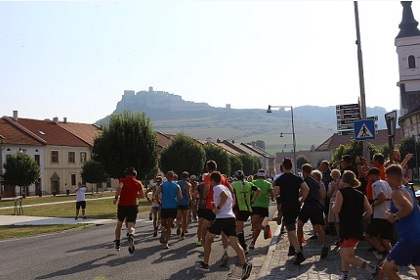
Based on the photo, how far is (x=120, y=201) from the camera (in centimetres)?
1242

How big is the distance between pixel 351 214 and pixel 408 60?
82.8 m

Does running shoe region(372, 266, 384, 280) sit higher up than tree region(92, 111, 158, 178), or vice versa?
tree region(92, 111, 158, 178)

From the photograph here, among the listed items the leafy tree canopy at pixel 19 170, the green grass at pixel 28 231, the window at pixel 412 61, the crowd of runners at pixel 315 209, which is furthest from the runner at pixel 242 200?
the window at pixel 412 61

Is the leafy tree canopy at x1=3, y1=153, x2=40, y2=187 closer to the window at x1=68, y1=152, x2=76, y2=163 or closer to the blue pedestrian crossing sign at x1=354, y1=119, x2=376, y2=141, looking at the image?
the window at x1=68, y1=152, x2=76, y2=163

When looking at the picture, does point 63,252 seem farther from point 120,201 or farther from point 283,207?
point 283,207

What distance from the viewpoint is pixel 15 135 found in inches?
2566

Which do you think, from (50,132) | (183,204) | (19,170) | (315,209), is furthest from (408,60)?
(315,209)

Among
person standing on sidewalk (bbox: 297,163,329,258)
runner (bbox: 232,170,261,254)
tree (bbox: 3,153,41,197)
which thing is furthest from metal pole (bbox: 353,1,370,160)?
tree (bbox: 3,153,41,197)

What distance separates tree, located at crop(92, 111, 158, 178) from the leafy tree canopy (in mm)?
16601

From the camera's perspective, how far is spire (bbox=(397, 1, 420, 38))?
8425 centimetres

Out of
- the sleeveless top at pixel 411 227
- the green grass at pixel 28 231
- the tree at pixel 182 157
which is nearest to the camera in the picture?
the sleeveless top at pixel 411 227

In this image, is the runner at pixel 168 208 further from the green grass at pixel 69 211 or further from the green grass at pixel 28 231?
the green grass at pixel 69 211

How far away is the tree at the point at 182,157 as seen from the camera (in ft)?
180

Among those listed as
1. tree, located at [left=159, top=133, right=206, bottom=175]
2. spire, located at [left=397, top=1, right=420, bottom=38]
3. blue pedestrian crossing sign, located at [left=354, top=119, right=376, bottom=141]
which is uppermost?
spire, located at [left=397, top=1, right=420, bottom=38]
